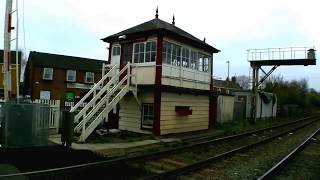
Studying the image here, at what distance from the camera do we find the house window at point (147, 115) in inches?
Result: 702

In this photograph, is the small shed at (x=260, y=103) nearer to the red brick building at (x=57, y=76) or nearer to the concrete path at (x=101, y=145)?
the red brick building at (x=57, y=76)

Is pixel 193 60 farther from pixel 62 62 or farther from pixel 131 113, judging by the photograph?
pixel 62 62

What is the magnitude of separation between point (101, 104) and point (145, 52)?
3.87 m

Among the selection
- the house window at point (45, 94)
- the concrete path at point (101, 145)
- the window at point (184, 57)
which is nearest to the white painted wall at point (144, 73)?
the window at point (184, 57)

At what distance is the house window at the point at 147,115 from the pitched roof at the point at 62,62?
29.7 meters

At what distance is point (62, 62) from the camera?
47.2 m

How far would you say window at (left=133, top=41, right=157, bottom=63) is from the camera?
17.8m

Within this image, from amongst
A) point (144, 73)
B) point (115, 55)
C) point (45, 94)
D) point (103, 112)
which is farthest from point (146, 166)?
point (45, 94)

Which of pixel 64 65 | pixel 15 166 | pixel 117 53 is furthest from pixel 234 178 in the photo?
pixel 64 65

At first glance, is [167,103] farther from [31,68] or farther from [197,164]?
[31,68]

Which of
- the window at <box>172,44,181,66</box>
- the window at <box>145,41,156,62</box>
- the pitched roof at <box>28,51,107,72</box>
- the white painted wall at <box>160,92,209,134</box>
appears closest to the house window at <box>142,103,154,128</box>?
the white painted wall at <box>160,92,209,134</box>

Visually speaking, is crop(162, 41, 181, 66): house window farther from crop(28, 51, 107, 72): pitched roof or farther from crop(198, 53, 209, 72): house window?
crop(28, 51, 107, 72): pitched roof

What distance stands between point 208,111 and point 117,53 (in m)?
6.22

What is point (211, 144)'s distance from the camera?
15.3 meters
